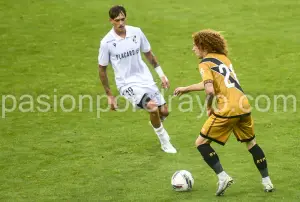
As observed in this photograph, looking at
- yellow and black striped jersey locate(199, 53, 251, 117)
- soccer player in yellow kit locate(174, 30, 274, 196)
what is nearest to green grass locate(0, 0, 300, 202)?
soccer player in yellow kit locate(174, 30, 274, 196)

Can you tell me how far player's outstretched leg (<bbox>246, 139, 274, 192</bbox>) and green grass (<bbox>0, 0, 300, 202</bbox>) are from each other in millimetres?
166

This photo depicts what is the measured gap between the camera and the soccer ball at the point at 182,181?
11758mm

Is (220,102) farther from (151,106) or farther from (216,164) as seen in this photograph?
(151,106)

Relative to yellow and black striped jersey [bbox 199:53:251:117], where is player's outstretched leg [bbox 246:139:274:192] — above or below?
below

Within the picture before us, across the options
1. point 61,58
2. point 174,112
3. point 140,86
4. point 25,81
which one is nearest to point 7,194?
point 140,86

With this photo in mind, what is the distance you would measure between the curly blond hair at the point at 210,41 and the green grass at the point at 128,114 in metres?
2.23

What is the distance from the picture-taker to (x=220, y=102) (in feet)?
36.5

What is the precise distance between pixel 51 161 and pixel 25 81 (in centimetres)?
629

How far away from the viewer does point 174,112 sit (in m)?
17.1

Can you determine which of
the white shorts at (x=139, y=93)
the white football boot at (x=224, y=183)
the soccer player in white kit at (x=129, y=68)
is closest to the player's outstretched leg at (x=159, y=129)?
the soccer player in white kit at (x=129, y=68)

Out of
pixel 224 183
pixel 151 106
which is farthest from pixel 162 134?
pixel 224 183

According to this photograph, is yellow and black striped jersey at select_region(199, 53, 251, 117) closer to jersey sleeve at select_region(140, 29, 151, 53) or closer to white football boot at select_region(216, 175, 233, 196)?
white football boot at select_region(216, 175, 233, 196)

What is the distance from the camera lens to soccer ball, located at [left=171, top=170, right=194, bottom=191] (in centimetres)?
1176

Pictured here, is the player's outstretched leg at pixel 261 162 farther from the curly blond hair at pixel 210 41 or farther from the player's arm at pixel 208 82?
the curly blond hair at pixel 210 41
